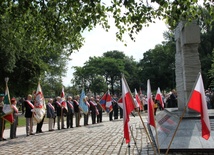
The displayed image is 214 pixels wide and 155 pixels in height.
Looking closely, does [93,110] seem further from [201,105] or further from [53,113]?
[201,105]

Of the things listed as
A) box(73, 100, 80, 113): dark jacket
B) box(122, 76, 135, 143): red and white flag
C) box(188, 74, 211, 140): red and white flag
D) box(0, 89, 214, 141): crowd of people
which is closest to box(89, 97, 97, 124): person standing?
box(0, 89, 214, 141): crowd of people

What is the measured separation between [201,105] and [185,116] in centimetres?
590

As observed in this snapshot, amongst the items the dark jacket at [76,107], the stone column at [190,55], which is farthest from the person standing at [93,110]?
the stone column at [190,55]

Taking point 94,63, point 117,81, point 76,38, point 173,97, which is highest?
point 94,63

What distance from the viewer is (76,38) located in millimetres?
11656

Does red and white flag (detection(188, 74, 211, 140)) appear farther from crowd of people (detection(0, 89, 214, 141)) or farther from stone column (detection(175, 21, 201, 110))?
crowd of people (detection(0, 89, 214, 141))

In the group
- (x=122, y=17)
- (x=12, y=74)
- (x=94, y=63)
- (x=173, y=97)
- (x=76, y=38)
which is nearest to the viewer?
(x=122, y=17)

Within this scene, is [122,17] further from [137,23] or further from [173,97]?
[173,97]

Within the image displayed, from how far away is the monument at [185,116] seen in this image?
25.1ft

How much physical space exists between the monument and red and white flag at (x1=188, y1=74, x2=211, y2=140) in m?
1.56

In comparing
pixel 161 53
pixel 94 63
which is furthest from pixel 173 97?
pixel 94 63

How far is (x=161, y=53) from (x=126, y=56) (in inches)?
773

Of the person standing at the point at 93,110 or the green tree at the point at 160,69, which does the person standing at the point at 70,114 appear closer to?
the person standing at the point at 93,110

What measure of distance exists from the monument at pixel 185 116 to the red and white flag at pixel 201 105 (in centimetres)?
156
